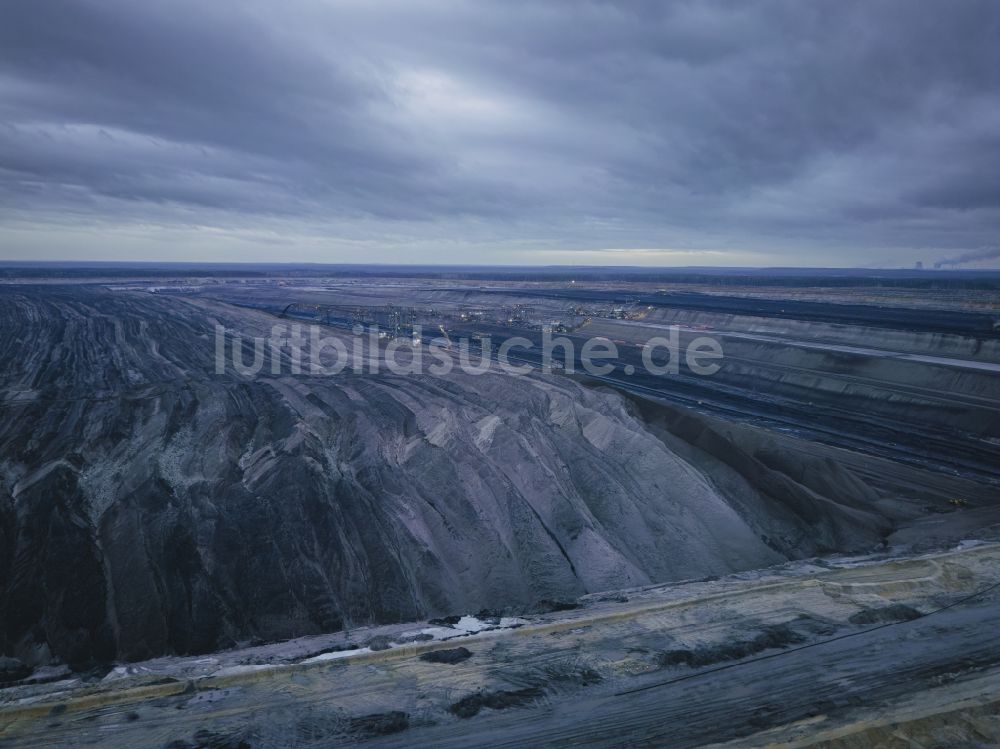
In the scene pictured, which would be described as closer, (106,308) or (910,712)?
(910,712)

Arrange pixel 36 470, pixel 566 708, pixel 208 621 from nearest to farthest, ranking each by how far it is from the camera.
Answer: pixel 566 708
pixel 208 621
pixel 36 470

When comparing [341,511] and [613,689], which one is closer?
[613,689]

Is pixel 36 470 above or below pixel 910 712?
above

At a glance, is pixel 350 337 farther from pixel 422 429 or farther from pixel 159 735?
pixel 159 735

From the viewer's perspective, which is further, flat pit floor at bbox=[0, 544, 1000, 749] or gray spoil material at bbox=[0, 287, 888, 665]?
gray spoil material at bbox=[0, 287, 888, 665]

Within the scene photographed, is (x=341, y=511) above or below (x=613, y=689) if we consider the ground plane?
above

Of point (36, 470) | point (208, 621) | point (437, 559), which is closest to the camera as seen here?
point (208, 621)

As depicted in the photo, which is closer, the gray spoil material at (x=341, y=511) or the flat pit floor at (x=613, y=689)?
the flat pit floor at (x=613, y=689)

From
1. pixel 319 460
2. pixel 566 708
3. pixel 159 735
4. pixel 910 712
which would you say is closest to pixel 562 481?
pixel 319 460
